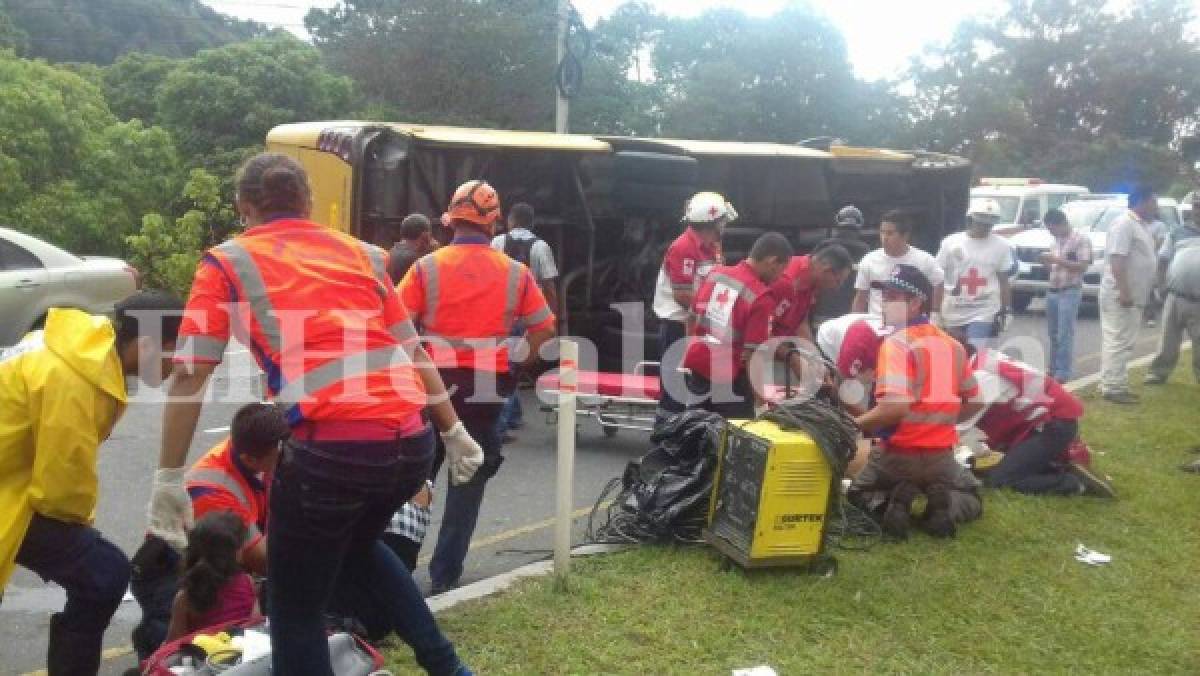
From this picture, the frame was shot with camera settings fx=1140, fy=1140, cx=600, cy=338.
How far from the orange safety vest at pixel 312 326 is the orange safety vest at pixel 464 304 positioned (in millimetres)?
1596

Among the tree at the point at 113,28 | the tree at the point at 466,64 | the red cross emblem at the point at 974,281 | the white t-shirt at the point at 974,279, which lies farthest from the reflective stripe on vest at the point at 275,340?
the tree at the point at 113,28

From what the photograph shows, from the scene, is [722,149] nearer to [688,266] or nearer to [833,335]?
[688,266]

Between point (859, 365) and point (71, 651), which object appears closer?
point (71, 651)

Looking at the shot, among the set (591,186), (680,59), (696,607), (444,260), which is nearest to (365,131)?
(591,186)

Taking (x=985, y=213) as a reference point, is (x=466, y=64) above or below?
above

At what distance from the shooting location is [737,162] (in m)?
11.3

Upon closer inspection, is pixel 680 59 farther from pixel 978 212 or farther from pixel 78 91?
pixel 978 212

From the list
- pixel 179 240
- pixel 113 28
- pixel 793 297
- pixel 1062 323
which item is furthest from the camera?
pixel 113 28

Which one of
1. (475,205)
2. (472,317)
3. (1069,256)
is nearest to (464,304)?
(472,317)

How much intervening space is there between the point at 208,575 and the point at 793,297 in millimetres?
3855

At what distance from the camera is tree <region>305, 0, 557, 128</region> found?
123 ft

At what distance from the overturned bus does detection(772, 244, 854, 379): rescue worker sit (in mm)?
3270

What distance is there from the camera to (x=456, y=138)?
30.5ft

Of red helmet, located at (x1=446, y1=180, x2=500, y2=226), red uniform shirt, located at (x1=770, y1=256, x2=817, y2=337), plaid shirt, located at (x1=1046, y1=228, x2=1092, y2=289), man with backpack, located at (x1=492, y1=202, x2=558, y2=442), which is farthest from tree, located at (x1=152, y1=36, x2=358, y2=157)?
red helmet, located at (x1=446, y1=180, x2=500, y2=226)
